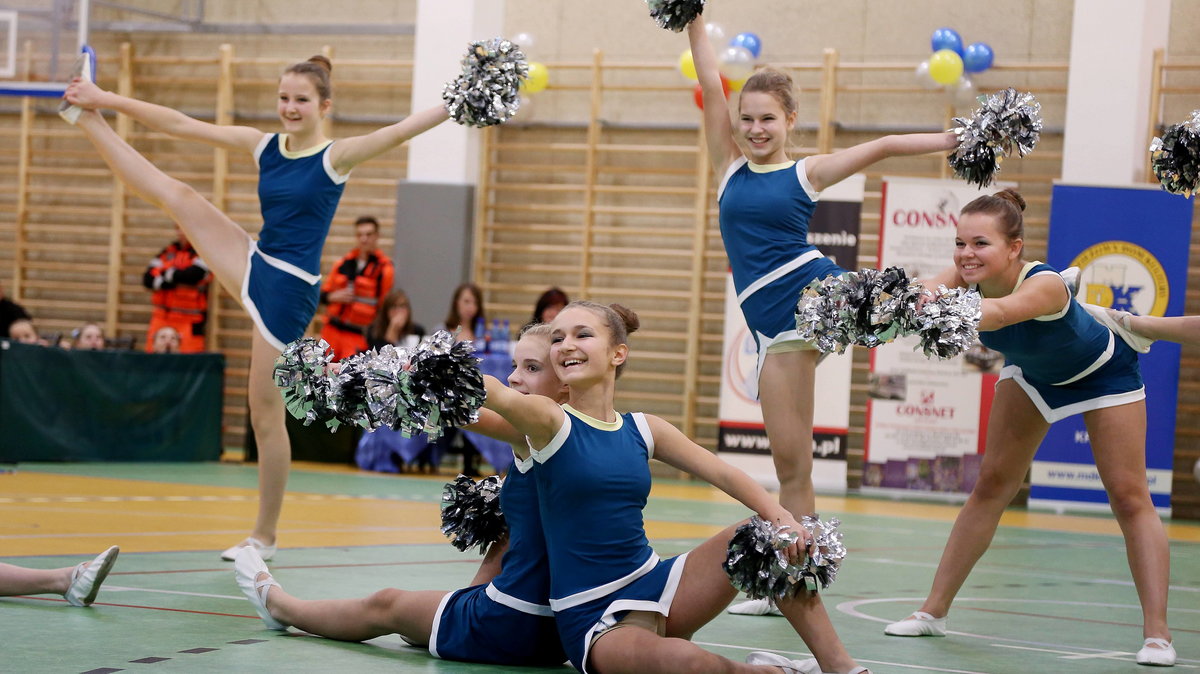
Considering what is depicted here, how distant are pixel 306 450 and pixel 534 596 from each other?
8.63m

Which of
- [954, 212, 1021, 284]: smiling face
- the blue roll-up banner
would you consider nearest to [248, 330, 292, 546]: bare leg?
[954, 212, 1021, 284]: smiling face

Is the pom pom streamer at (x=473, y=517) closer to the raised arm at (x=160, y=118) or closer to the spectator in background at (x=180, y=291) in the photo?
the raised arm at (x=160, y=118)

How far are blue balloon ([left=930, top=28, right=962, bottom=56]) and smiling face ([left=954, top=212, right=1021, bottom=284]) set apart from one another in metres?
7.46

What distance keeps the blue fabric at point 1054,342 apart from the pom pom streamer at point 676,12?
122cm

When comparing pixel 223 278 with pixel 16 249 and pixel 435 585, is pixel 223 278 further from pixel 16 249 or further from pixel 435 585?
pixel 16 249

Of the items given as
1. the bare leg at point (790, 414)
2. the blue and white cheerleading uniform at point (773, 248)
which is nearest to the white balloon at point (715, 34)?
the blue and white cheerleading uniform at point (773, 248)

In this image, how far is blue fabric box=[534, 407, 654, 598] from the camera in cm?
290

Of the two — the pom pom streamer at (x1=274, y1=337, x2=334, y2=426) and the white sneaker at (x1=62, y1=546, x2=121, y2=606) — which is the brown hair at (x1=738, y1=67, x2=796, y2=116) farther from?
the white sneaker at (x1=62, y1=546, x2=121, y2=606)

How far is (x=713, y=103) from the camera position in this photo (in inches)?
164

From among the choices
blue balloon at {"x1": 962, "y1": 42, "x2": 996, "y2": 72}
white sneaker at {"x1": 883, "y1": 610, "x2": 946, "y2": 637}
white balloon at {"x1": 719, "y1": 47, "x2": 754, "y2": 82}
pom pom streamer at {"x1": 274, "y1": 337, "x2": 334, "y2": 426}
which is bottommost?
white sneaker at {"x1": 883, "y1": 610, "x2": 946, "y2": 637}

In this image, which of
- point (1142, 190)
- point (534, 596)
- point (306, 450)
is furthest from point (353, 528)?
point (1142, 190)

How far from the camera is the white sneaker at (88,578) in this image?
3.49 meters

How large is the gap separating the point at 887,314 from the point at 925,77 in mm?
8512

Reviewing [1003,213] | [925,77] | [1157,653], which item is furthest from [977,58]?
[1157,653]
